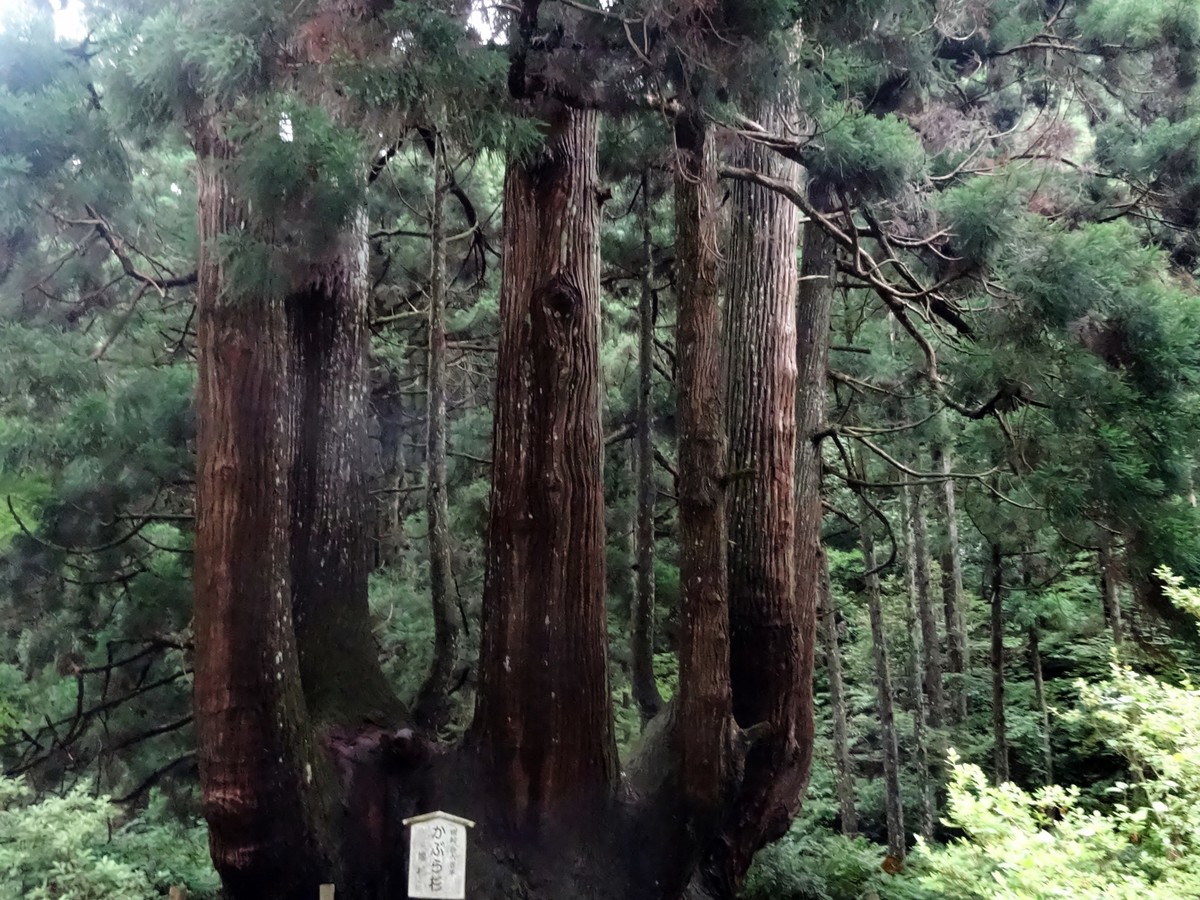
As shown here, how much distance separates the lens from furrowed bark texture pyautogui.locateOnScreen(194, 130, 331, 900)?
3631 millimetres

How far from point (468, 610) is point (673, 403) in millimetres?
2908

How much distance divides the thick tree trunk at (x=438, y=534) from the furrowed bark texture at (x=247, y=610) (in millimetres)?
1414

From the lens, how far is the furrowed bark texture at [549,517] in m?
4.00

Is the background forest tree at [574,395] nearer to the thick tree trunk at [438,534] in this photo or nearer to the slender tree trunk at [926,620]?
the thick tree trunk at [438,534]

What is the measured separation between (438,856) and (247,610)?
1.34 metres

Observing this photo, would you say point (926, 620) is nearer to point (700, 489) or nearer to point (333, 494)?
point (700, 489)

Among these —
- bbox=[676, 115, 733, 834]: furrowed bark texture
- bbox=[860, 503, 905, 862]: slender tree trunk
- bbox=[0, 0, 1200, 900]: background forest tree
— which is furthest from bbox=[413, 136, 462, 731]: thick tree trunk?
bbox=[860, 503, 905, 862]: slender tree trunk

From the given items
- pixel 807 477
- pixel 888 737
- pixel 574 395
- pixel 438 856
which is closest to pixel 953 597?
pixel 888 737

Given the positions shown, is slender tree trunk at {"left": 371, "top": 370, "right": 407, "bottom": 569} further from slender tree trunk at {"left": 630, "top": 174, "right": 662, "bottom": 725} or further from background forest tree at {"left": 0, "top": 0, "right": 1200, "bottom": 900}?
slender tree trunk at {"left": 630, "top": 174, "right": 662, "bottom": 725}

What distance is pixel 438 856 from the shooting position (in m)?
3.58

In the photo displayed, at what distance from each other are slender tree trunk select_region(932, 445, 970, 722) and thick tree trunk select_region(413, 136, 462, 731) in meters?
6.83

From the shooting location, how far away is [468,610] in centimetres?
852

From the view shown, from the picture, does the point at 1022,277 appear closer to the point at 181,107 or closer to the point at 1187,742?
the point at 1187,742

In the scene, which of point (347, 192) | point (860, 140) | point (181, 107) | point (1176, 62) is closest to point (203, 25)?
point (181, 107)
